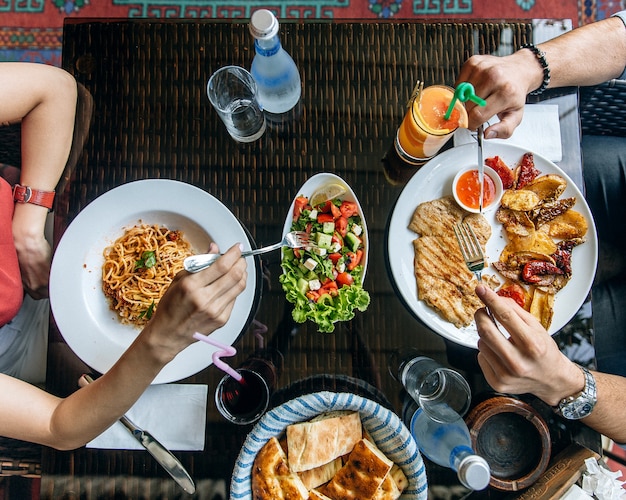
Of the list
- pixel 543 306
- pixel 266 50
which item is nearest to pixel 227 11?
pixel 266 50

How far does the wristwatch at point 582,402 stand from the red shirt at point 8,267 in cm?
180

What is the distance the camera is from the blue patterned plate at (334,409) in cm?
134

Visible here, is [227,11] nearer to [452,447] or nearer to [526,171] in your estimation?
[526,171]

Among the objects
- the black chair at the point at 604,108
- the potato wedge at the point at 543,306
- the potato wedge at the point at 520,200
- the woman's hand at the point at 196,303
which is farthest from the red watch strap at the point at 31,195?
the black chair at the point at 604,108

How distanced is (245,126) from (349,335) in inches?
31.1

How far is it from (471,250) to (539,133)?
511mm

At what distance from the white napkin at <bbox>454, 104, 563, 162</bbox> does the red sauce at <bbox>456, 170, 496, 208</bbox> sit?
124 millimetres

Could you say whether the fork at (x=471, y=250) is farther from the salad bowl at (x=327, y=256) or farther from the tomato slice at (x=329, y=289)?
the tomato slice at (x=329, y=289)

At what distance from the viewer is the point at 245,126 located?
1631mm

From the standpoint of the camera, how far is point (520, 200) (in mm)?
1568

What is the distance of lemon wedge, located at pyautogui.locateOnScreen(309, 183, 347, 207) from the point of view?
1533mm

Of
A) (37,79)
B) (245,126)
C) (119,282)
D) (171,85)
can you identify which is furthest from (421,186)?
(37,79)

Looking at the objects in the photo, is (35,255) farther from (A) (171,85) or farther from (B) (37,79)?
(A) (171,85)

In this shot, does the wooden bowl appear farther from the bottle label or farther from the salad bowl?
the bottle label
